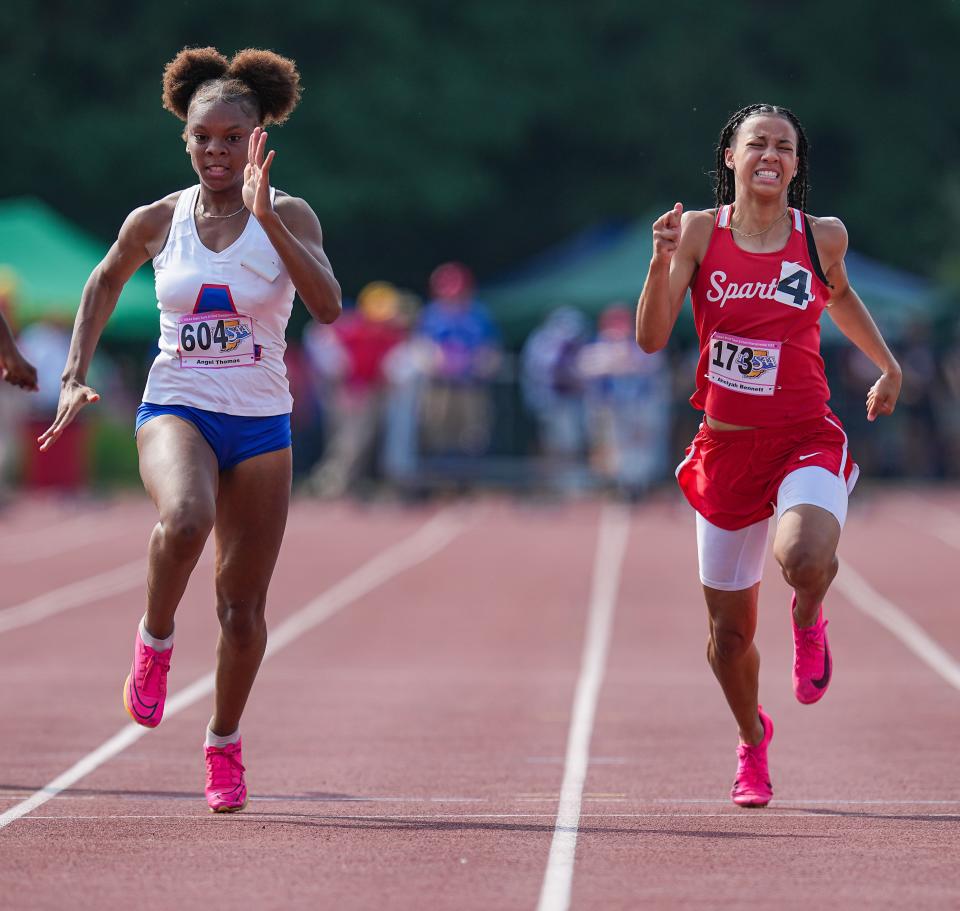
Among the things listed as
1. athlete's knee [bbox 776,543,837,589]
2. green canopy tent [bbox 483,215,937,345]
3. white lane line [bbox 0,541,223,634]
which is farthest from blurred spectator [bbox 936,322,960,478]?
athlete's knee [bbox 776,543,837,589]

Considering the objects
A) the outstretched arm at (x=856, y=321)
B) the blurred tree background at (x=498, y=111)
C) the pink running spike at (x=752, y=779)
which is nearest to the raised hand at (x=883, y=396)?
the outstretched arm at (x=856, y=321)

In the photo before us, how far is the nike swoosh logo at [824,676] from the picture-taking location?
6.48 meters

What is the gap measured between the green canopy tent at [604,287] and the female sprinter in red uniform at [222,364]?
70.2 feet

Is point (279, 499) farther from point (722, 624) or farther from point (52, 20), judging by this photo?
point (52, 20)

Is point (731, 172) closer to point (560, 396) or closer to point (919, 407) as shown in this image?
point (560, 396)

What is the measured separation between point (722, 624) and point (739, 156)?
143 cm

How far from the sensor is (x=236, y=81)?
6.52 metres

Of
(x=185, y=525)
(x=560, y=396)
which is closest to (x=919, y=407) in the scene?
(x=560, y=396)

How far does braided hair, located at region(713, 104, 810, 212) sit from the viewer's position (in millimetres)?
6625

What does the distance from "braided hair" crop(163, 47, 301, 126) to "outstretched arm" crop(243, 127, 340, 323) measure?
219 millimetres

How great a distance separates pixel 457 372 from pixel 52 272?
5766 millimetres

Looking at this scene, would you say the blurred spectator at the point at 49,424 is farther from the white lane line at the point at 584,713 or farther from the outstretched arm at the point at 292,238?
the outstretched arm at the point at 292,238

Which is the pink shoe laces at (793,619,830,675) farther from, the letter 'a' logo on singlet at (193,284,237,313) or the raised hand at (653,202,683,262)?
the letter 'a' logo on singlet at (193,284,237,313)

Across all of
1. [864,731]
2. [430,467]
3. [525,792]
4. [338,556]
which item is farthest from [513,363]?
[525,792]
